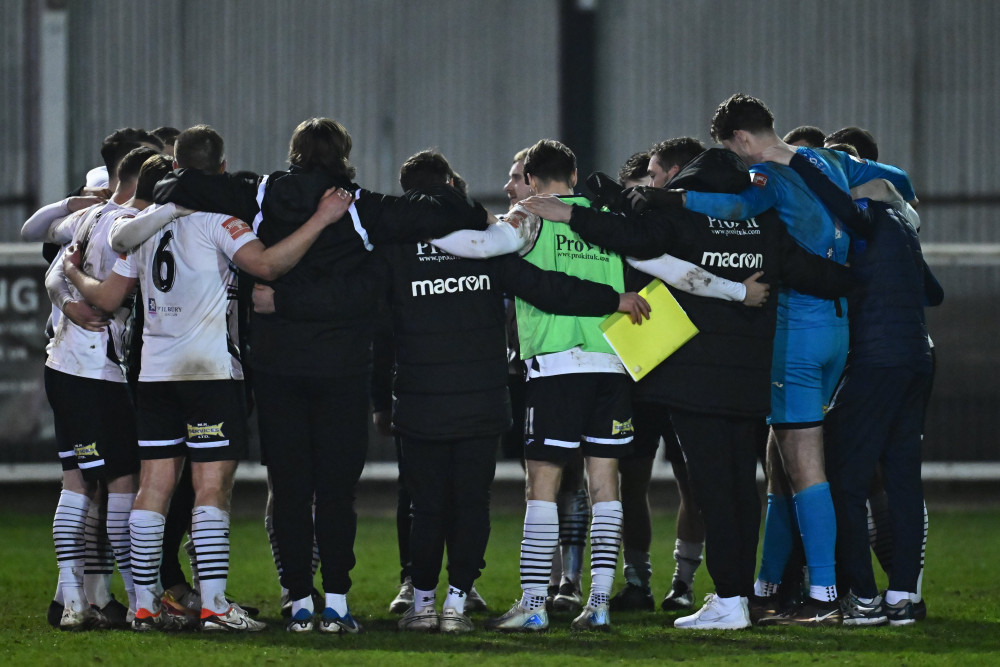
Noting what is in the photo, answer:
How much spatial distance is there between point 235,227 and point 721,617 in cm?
240

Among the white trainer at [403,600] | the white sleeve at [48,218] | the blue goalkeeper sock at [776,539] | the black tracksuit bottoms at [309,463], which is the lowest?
the white trainer at [403,600]

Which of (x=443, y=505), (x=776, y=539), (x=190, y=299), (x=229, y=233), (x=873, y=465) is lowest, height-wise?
(x=776, y=539)

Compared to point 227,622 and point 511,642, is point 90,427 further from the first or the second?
point 511,642

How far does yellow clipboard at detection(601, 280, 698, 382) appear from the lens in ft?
15.9

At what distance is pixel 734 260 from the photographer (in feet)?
16.2

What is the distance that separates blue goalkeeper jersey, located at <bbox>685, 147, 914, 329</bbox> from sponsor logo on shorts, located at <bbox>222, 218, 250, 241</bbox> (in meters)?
1.73

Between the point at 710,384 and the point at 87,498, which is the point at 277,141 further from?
the point at 710,384

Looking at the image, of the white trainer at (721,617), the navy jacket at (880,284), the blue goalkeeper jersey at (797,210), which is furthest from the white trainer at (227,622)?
the navy jacket at (880,284)

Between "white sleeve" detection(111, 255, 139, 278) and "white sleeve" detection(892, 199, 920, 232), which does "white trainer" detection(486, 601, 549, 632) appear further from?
"white sleeve" detection(892, 199, 920, 232)

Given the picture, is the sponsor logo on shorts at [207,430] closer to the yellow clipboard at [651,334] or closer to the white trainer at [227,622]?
the white trainer at [227,622]

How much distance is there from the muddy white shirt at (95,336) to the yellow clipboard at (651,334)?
2004mm

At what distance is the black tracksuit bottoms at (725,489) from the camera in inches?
188

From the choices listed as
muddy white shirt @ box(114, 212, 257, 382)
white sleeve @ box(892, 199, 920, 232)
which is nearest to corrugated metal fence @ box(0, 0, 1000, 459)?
white sleeve @ box(892, 199, 920, 232)

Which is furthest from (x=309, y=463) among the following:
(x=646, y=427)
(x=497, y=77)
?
(x=497, y=77)
